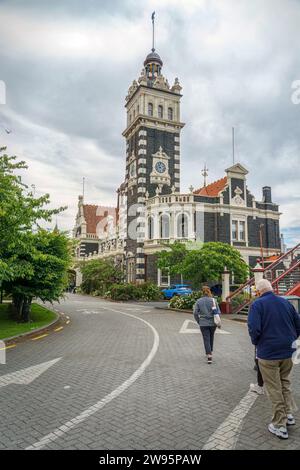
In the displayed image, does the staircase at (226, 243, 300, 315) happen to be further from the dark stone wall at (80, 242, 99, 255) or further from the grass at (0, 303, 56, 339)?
the dark stone wall at (80, 242, 99, 255)

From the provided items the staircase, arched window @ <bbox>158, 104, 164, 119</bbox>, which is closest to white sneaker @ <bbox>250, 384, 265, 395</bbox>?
the staircase

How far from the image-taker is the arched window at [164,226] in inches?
1501

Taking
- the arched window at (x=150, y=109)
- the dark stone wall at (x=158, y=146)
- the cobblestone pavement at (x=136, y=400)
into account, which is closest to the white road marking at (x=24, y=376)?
the cobblestone pavement at (x=136, y=400)

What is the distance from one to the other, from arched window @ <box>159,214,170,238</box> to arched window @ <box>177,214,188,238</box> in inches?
49.0

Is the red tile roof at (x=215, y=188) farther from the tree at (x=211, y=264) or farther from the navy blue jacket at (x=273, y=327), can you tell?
the navy blue jacket at (x=273, y=327)

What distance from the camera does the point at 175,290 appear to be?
3322cm

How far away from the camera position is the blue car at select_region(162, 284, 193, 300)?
3231 centimetres

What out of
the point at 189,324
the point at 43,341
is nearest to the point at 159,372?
the point at 43,341

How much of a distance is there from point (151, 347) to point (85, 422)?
580 cm

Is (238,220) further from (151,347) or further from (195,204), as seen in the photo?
(151,347)

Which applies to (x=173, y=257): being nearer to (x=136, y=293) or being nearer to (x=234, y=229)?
(x=136, y=293)

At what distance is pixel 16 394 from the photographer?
6.28m

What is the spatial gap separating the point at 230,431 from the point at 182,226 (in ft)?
110

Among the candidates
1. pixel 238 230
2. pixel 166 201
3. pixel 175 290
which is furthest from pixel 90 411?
pixel 238 230
